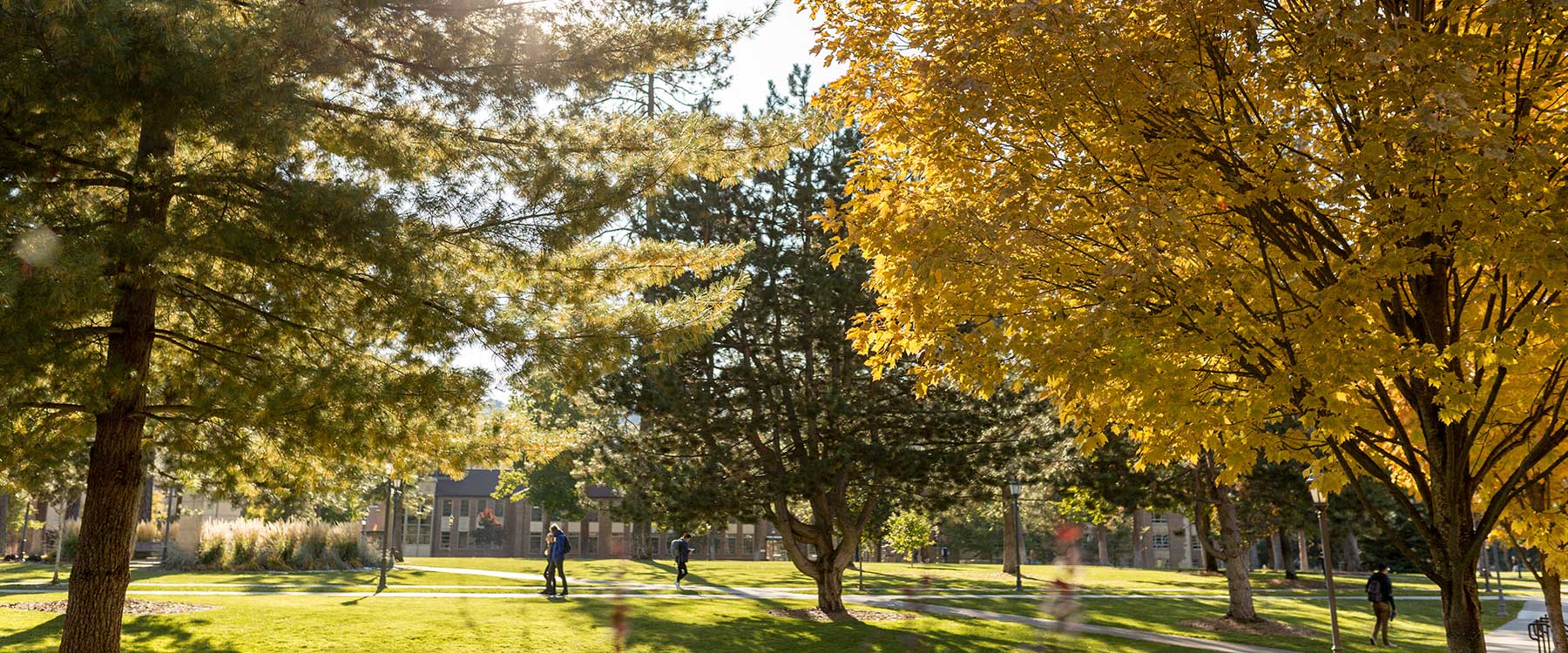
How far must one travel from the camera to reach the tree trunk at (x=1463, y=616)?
20.7ft

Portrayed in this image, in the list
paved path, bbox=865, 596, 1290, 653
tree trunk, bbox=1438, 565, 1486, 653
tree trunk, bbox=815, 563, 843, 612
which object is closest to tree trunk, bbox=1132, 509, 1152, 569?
paved path, bbox=865, 596, 1290, 653

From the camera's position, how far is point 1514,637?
19062 millimetres

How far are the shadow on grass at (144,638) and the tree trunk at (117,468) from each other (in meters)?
3.44

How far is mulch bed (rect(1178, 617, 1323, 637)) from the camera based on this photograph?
1783 cm

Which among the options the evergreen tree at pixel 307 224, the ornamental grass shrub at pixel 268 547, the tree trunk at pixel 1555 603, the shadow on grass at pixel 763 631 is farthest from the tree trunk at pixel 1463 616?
the ornamental grass shrub at pixel 268 547

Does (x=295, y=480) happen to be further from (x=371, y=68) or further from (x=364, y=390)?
(x=371, y=68)

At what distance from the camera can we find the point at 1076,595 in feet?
85.0

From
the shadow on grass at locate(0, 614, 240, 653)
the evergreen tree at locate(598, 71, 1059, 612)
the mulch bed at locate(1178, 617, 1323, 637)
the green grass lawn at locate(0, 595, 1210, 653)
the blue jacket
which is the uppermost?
the evergreen tree at locate(598, 71, 1059, 612)

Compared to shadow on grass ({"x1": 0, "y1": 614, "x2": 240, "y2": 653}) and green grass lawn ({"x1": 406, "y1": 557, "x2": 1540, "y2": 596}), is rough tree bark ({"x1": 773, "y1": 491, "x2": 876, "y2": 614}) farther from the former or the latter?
shadow on grass ({"x1": 0, "y1": 614, "x2": 240, "y2": 653})

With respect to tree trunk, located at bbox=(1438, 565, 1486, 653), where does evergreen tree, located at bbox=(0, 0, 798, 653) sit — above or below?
above

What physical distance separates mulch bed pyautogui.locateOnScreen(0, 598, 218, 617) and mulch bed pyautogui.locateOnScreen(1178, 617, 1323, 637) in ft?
56.6

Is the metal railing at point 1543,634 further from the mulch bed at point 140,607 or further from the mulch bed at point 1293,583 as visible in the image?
the mulch bed at point 140,607

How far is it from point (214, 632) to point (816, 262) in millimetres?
10025

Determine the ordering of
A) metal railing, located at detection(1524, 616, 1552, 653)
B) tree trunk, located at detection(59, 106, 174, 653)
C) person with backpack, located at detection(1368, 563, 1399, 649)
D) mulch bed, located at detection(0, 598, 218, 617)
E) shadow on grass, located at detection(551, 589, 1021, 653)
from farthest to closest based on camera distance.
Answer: person with backpack, located at detection(1368, 563, 1399, 649), metal railing, located at detection(1524, 616, 1552, 653), mulch bed, located at detection(0, 598, 218, 617), shadow on grass, located at detection(551, 589, 1021, 653), tree trunk, located at detection(59, 106, 174, 653)
